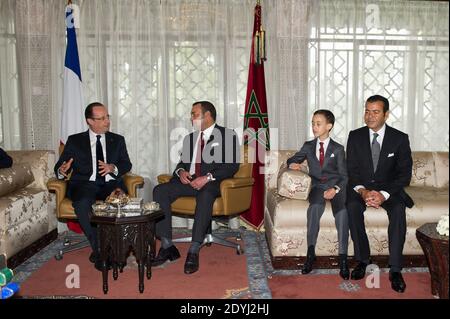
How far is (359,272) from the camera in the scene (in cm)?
352

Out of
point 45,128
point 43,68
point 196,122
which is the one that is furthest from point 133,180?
point 43,68

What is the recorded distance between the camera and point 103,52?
509 centimetres

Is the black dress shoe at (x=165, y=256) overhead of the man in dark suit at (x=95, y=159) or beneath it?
beneath

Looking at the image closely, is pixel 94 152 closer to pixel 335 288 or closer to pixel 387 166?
pixel 335 288

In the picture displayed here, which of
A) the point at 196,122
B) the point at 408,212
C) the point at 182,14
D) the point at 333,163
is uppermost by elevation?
the point at 182,14

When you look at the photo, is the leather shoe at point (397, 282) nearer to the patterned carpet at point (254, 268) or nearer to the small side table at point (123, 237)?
the patterned carpet at point (254, 268)

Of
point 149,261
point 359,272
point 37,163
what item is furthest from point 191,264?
point 37,163

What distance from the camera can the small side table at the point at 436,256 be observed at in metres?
2.94

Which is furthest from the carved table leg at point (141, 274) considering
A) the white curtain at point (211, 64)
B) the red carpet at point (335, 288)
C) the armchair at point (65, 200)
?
the white curtain at point (211, 64)

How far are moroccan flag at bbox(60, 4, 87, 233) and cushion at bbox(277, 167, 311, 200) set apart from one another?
2.41m

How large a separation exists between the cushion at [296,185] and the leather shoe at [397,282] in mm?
934
